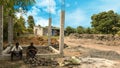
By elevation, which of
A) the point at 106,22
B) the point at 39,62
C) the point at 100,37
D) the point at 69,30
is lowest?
the point at 39,62

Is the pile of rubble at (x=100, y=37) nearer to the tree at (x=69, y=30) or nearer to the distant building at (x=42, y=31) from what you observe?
the distant building at (x=42, y=31)

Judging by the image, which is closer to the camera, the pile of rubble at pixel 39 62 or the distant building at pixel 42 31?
the pile of rubble at pixel 39 62

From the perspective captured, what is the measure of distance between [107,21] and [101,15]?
299cm

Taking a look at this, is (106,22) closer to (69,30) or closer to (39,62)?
(69,30)

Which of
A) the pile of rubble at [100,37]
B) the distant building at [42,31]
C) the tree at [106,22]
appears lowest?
the pile of rubble at [100,37]

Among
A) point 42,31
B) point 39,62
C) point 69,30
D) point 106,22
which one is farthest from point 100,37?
point 39,62

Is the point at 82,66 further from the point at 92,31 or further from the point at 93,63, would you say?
the point at 92,31

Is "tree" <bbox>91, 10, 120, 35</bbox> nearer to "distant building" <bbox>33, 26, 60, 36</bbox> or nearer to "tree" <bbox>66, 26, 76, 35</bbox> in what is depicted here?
"tree" <bbox>66, 26, 76, 35</bbox>

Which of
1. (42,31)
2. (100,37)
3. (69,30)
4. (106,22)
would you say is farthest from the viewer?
(69,30)

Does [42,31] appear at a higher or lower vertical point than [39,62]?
higher

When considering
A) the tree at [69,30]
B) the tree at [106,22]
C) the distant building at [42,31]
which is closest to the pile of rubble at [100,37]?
the distant building at [42,31]

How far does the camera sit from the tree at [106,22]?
146ft

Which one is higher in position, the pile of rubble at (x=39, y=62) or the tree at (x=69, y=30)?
A: the tree at (x=69, y=30)

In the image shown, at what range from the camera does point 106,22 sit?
44.8 m
